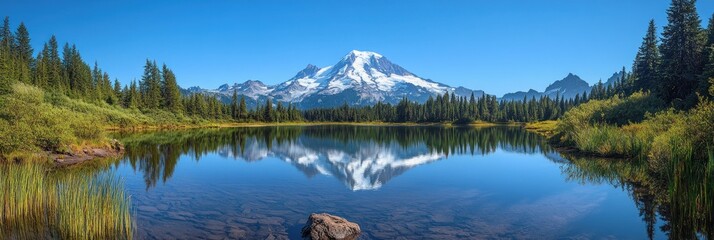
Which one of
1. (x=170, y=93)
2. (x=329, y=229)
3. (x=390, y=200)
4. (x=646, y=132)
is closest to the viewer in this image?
(x=329, y=229)

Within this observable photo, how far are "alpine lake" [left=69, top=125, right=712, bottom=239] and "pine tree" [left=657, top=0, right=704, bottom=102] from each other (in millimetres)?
30758

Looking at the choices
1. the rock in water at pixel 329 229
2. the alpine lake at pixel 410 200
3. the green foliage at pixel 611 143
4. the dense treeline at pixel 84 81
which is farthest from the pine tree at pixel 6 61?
the green foliage at pixel 611 143

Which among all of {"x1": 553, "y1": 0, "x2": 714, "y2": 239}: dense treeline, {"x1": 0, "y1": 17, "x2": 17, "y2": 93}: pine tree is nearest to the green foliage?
{"x1": 553, "y1": 0, "x2": 714, "y2": 239}: dense treeline

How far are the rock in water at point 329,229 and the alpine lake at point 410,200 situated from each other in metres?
0.45

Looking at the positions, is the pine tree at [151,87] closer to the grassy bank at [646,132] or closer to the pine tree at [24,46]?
the pine tree at [24,46]

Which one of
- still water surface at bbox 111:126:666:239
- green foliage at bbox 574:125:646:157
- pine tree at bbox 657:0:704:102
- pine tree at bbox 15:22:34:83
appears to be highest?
pine tree at bbox 15:22:34:83

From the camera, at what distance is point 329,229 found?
540 inches

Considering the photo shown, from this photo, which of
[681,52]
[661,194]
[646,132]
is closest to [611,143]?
[646,132]

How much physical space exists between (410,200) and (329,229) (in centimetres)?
819

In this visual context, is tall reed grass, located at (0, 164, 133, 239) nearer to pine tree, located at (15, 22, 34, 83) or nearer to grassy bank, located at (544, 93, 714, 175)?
grassy bank, located at (544, 93, 714, 175)

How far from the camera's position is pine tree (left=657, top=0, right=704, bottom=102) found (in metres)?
54.8

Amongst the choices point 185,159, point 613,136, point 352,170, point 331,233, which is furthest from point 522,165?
point 185,159

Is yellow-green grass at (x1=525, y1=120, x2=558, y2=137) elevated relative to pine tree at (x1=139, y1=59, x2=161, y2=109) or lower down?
lower down

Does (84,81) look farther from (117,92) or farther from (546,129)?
(546,129)
